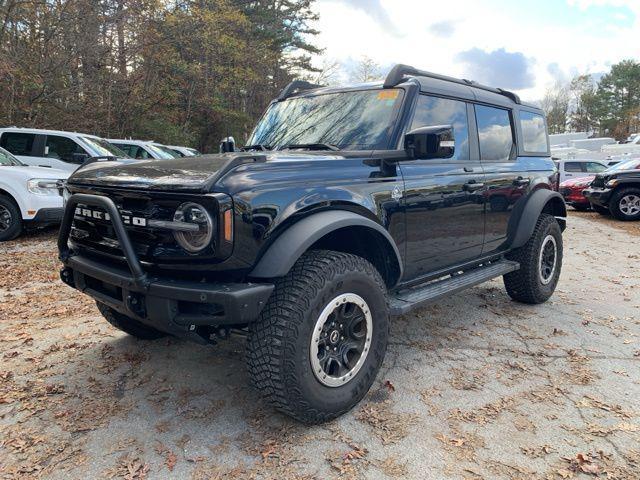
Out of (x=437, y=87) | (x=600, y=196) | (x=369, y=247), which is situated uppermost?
(x=437, y=87)

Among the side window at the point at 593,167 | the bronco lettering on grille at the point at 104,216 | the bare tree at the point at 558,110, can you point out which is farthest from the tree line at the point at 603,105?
the bronco lettering on grille at the point at 104,216

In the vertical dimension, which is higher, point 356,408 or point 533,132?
point 533,132

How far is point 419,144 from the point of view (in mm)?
3004

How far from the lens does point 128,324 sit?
365cm

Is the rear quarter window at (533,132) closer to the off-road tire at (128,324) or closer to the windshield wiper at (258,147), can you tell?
the windshield wiper at (258,147)

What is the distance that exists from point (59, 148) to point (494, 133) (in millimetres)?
8665

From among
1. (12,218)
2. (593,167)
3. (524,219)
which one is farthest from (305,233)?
(593,167)

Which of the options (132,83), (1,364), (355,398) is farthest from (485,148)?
(132,83)

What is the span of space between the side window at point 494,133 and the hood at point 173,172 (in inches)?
72.0

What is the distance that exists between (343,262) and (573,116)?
6582 centimetres

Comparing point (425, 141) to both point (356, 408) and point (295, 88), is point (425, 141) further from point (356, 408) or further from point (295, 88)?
point (295, 88)

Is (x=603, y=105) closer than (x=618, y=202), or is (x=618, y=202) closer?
(x=618, y=202)

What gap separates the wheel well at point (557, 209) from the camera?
507 cm

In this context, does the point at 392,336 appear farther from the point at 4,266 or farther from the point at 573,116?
the point at 573,116
